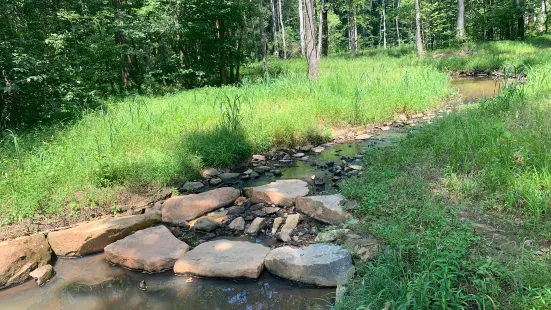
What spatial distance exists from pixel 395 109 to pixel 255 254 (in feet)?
22.8

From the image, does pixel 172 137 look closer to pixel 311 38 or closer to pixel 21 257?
pixel 21 257

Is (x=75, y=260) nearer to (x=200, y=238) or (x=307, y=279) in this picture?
(x=200, y=238)

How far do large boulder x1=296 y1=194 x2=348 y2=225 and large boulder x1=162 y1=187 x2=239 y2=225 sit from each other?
112cm

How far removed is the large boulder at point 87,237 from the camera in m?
4.18

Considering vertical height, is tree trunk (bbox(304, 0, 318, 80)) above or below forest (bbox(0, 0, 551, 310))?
above

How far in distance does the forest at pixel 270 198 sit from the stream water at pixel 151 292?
18 mm

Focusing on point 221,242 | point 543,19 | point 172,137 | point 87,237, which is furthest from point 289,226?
point 543,19

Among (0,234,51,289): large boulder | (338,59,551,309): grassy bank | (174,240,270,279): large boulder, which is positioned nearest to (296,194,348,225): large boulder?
(338,59,551,309): grassy bank

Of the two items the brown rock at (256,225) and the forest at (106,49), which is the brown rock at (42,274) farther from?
the forest at (106,49)

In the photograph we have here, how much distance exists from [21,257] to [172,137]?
3305mm

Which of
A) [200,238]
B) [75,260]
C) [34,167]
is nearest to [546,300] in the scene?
[200,238]

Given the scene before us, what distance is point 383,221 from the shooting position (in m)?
3.65

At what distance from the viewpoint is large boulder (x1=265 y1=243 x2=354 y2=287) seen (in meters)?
3.29

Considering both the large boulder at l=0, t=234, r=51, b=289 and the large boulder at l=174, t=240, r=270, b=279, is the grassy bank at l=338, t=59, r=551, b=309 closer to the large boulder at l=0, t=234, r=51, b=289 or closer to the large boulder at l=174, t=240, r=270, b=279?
the large boulder at l=174, t=240, r=270, b=279
